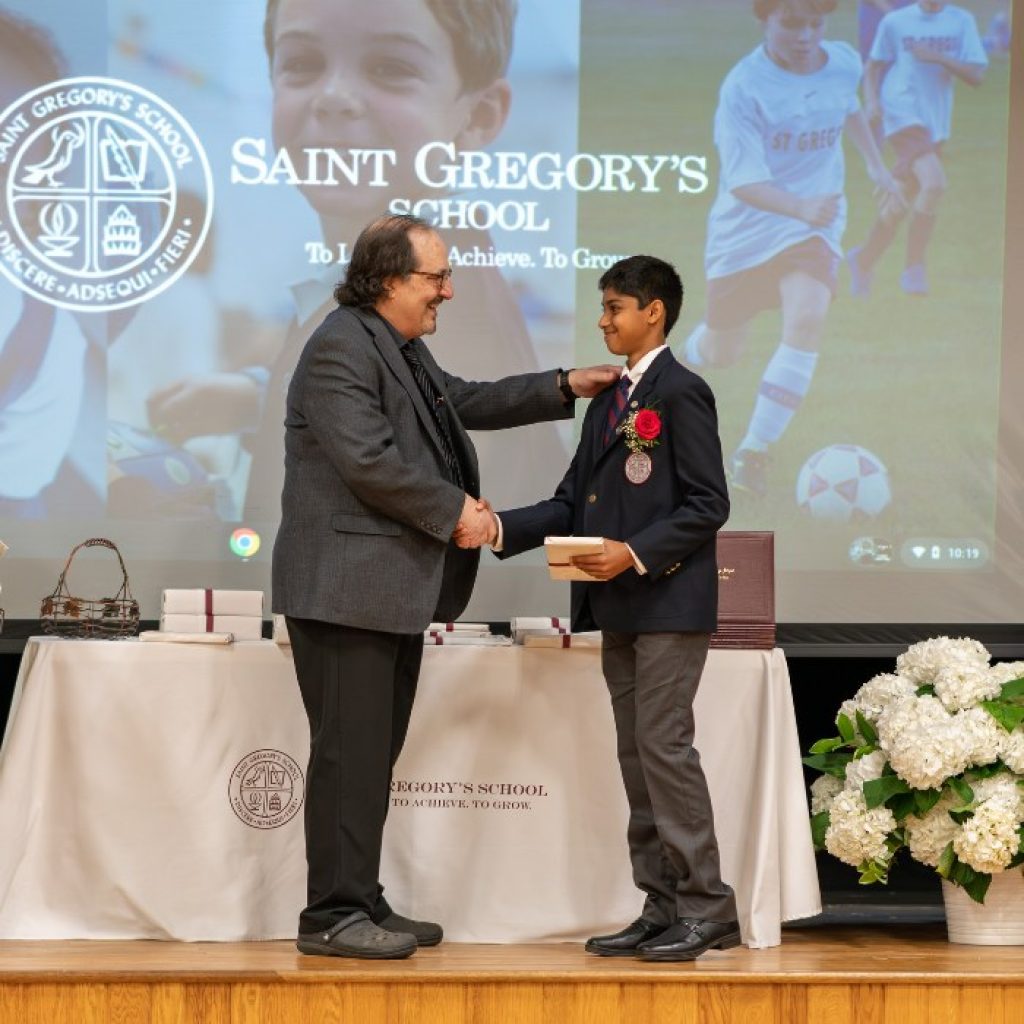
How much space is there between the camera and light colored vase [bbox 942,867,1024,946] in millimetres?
3955

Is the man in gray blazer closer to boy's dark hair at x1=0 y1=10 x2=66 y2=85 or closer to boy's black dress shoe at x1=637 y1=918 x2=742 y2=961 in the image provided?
boy's black dress shoe at x1=637 y1=918 x2=742 y2=961

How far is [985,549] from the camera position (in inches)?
194

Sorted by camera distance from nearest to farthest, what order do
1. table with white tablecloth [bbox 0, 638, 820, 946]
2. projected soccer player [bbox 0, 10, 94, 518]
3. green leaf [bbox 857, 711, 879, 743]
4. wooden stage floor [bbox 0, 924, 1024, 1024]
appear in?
wooden stage floor [bbox 0, 924, 1024, 1024] < table with white tablecloth [bbox 0, 638, 820, 946] < green leaf [bbox 857, 711, 879, 743] < projected soccer player [bbox 0, 10, 94, 518]

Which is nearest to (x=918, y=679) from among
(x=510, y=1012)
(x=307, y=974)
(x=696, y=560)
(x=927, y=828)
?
(x=927, y=828)

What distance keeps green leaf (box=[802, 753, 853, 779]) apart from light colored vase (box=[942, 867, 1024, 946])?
16.3 inches

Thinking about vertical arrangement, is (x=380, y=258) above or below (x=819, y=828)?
above

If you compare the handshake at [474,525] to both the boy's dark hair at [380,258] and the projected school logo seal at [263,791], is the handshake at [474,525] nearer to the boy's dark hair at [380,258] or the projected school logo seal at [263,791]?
the boy's dark hair at [380,258]

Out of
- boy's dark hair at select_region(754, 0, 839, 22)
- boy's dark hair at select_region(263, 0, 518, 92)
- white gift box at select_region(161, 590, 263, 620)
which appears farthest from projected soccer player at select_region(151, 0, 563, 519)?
white gift box at select_region(161, 590, 263, 620)

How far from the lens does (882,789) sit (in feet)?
12.9

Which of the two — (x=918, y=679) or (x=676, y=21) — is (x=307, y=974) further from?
(x=676, y=21)

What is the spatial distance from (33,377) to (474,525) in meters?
1.81

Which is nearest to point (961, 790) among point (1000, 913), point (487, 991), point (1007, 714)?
point (1007, 714)

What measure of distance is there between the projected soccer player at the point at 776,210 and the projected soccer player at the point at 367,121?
0.62 m

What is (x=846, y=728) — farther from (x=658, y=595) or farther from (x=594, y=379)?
(x=594, y=379)
